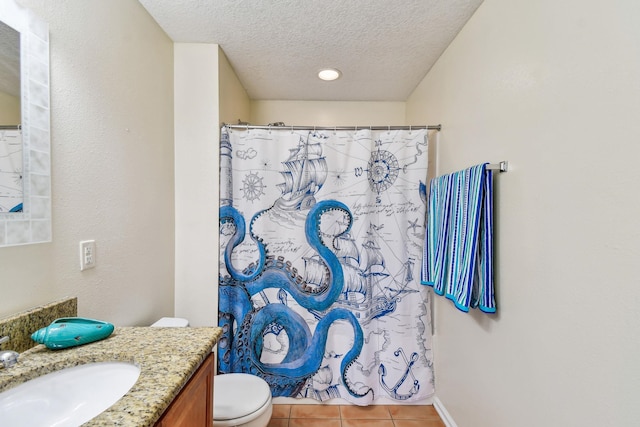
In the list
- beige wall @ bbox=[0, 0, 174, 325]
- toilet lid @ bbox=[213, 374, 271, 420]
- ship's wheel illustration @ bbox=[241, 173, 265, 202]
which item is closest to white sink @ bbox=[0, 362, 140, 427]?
beige wall @ bbox=[0, 0, 174, 325]

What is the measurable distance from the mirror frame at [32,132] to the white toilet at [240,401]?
2.55ft

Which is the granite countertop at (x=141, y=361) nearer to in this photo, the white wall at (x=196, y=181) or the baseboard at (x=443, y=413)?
the white wall at (x=196, y=181)

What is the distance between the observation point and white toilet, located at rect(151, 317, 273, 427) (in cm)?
123

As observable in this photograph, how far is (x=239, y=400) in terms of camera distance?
4.34 feet

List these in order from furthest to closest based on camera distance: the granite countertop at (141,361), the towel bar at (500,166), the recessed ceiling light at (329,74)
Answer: the recessed ceiling light at (329,74) → the towel bar at (500,166) → the granite countertop at (141,361)

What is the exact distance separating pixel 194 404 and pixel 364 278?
1.21m

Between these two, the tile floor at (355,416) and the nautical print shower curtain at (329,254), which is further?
the nautical print shower curtain at (329,254)

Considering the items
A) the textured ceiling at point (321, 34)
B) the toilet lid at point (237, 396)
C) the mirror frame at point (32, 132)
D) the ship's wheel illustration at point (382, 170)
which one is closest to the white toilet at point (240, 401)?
the toilet lid at point (237, 396)

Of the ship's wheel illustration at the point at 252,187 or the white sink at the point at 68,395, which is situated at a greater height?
the ship's wheel illustration at the point at 252,187

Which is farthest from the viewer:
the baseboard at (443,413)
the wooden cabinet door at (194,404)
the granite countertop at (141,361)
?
the baseboard at (443,413)

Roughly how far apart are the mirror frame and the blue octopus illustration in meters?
0.94

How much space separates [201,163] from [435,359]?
6.58 ft

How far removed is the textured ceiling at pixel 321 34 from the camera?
1422 mm

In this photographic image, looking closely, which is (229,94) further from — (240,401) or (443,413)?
(443,413)
